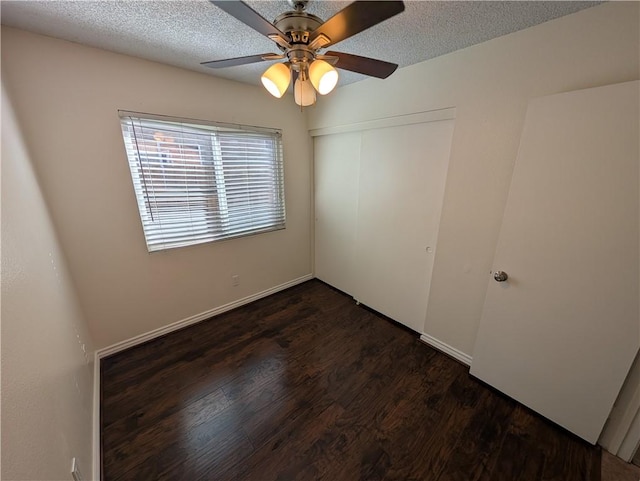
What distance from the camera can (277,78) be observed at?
48.0 inches

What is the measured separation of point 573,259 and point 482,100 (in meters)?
1.11

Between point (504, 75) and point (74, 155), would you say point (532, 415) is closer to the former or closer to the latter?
point (504, 75)

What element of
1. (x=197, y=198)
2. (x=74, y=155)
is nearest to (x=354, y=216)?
(x=197, y=198)

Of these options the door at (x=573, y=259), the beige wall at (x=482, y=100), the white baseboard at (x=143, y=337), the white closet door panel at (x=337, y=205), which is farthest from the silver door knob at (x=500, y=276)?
the white baseboard at (x=143, y=337)

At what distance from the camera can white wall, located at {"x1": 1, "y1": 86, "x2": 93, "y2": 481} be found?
69cm

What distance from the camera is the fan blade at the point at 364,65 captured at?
3.93 ft

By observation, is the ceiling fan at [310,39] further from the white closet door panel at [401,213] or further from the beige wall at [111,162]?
the beige wall at [111,162]

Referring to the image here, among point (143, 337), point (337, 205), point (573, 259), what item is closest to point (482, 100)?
point (573, 259)

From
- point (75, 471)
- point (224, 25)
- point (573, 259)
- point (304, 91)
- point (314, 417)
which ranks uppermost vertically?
point (224, 25)

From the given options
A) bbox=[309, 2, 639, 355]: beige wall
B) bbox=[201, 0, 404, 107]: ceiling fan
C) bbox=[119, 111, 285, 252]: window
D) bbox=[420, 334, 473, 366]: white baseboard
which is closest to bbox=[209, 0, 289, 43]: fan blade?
bbox=[201, 0, 404, 107]: ceiling fan

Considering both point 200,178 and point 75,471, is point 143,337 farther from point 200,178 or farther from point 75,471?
point 200,178

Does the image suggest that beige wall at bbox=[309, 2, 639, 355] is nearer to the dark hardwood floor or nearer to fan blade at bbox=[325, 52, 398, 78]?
the dark hardwood floor

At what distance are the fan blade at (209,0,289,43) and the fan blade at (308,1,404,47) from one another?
0.55 feet

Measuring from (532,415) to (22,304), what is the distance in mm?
2713
